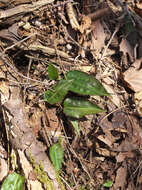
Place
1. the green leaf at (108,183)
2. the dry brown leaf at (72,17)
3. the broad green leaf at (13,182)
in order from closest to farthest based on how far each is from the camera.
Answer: the broad green leaf at (13,182)
the green leaf at (108,183)
the dry brown leaf at (72,17)

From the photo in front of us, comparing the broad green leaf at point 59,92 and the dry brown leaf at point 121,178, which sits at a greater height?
the broad green leaf at point 59,92

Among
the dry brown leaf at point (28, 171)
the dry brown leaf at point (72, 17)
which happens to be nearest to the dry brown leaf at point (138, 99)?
the dry brown leaf at point (72, 17)

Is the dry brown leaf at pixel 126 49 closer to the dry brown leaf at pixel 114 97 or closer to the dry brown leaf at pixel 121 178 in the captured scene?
the dry brown leaf at pixel 114 97

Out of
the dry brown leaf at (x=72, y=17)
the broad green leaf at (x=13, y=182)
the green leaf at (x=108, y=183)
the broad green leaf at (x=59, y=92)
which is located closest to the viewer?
the broad green leaf at (x=13, y=182)

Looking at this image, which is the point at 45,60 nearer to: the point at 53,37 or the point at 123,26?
the point at 53,37

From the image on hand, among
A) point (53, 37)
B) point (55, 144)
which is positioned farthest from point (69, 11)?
point (55, 144)

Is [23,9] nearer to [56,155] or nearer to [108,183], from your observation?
[56,155]

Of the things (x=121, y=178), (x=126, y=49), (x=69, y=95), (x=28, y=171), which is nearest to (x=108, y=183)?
(x=121, y=178)

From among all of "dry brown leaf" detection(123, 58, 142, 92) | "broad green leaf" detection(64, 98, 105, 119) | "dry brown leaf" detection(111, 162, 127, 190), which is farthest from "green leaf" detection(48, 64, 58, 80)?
"dry brown leaf" detection(111, 162, 127, 190)
